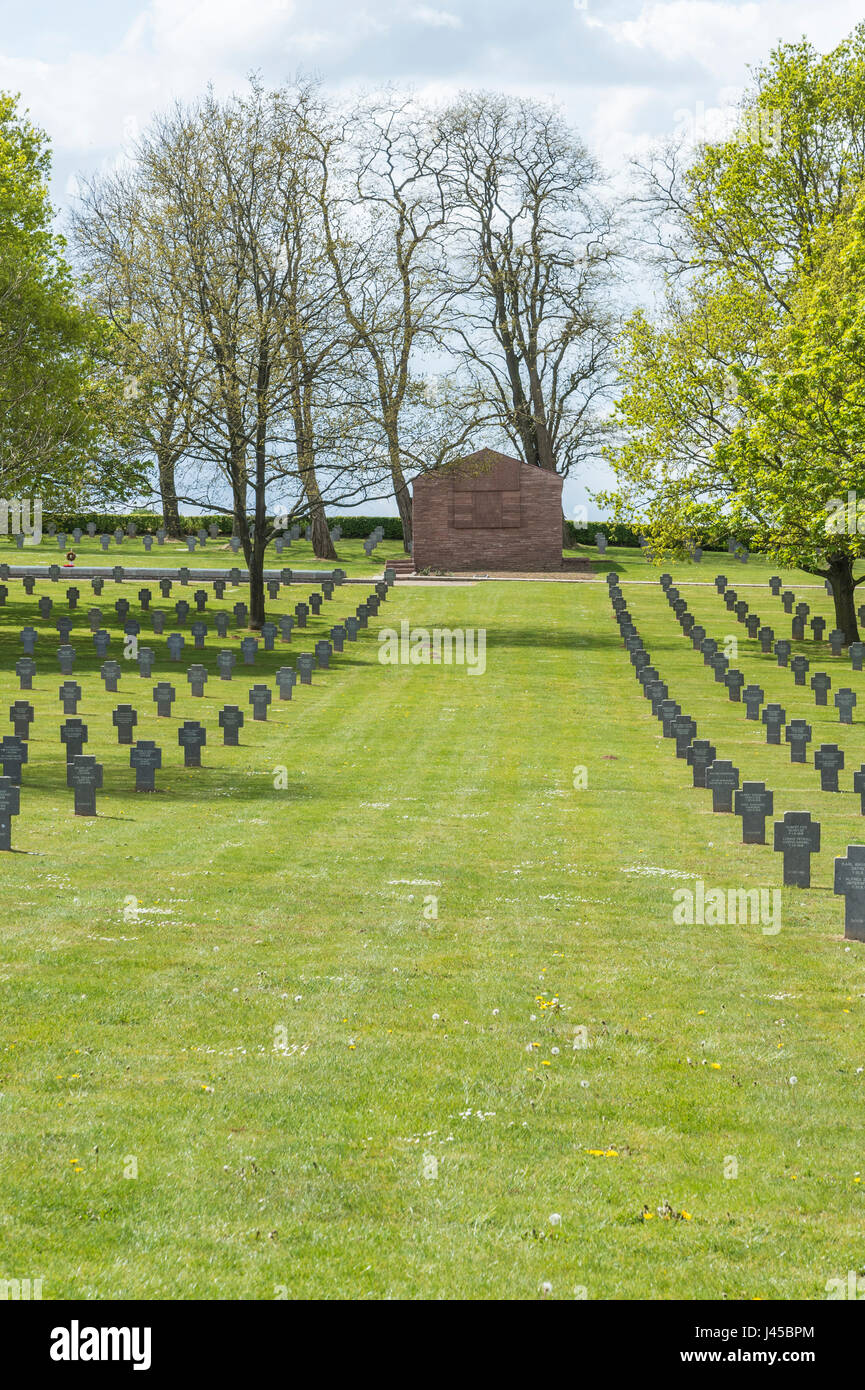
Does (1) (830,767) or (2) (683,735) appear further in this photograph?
(2) (683,735)

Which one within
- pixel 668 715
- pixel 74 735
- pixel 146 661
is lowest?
pixel 668 715

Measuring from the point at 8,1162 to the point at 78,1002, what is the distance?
230cm

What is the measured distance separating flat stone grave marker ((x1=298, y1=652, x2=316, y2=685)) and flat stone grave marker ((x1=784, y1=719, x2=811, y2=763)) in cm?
1165

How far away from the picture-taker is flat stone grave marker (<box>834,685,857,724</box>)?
86.2ft

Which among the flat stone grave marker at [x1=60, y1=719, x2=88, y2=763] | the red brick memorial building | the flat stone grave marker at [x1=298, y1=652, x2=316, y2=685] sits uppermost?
the red brick memorial building

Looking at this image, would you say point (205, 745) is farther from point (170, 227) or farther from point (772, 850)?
point (170, 227)

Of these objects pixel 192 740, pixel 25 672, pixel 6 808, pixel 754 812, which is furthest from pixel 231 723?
pixel 754 812

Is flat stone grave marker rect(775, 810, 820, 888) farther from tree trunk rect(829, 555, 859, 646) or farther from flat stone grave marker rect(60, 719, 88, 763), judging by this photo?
tree trunk rect(829, 555, 859, 646)

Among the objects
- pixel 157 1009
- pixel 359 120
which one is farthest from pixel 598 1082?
pixel 359 120

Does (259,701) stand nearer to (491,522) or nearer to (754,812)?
(754,812)

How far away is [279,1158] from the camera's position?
635cm

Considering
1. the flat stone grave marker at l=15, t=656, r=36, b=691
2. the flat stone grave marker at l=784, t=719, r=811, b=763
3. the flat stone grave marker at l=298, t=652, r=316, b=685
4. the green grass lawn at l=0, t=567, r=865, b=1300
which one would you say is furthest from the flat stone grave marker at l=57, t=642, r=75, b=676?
the flat stone grave marker at l=784, t=719, r=811, b=763

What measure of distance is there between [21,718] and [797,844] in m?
13.1

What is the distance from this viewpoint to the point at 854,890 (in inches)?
435
